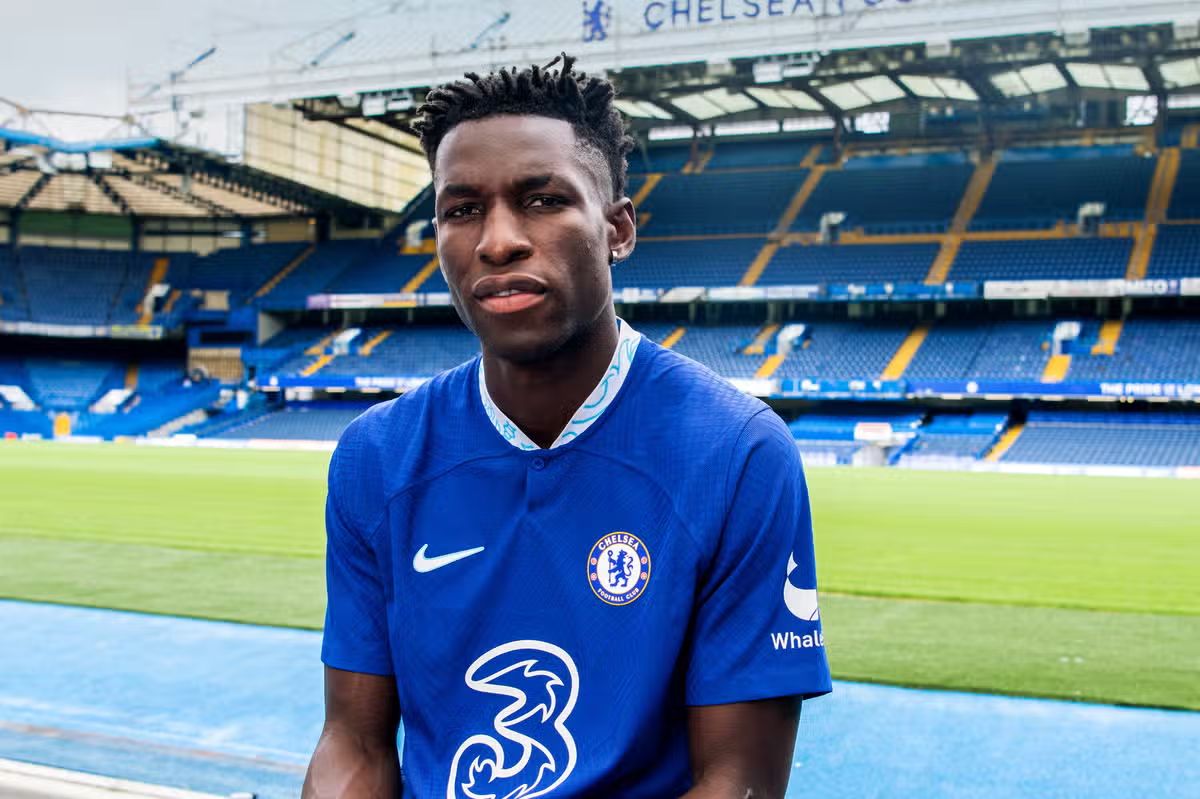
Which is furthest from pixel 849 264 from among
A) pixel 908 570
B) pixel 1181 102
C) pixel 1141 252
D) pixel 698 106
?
pixel 908 570

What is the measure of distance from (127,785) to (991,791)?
9.86 feet

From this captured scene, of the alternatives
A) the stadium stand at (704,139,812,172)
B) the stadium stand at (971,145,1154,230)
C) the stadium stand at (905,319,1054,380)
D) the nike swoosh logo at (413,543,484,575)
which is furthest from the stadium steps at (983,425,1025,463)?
the nike swoosh logo at (413,543,484,575)

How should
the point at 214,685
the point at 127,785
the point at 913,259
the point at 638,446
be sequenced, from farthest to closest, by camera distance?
the point at 913,259
the point at 214,685
the point at 127,785
the point at 638,446

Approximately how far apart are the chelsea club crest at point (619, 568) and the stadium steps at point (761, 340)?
127 ft

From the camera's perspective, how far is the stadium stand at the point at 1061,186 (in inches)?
1519

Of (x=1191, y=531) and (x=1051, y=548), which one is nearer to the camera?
(x=1051, y=548)

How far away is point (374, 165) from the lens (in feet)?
153

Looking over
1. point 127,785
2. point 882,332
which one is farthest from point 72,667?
Result: point 882,332

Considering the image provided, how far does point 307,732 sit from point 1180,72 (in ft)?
125

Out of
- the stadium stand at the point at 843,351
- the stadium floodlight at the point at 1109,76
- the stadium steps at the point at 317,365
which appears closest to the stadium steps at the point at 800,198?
the stadium stand at the point at 843,351

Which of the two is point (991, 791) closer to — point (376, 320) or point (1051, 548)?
point (1051, 548)

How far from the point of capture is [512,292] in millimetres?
1983

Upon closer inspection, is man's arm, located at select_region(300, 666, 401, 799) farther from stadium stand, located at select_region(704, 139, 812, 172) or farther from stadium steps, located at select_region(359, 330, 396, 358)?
stadium stand, located at select_region(704, 139, 812, 172)

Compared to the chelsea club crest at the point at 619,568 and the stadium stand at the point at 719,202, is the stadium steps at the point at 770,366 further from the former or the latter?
the chelsea club crest at the point at 619,568
